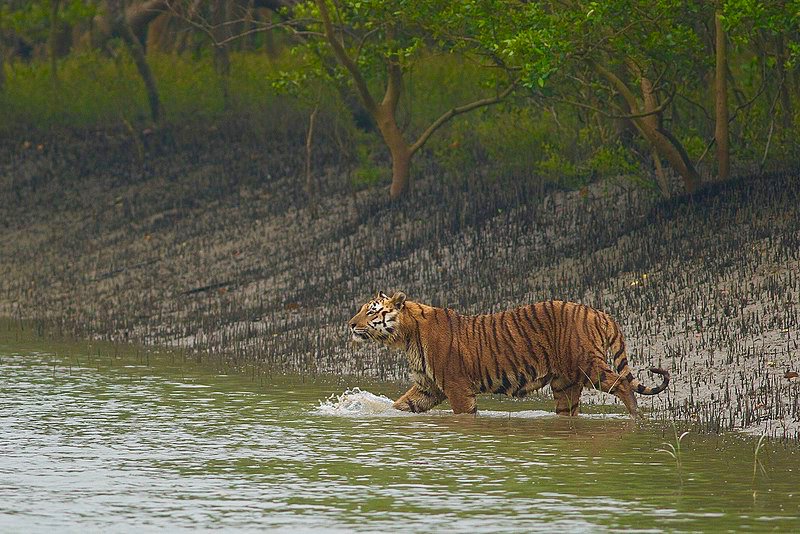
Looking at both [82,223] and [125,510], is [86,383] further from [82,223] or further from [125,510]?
[82,223]

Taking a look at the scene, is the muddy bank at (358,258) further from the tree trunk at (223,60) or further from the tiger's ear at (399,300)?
the tiger's ear at (399,300)

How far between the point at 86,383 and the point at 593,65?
7.81 m

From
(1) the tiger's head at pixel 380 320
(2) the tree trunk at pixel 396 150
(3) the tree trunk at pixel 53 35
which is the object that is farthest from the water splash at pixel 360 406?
(3) the tree trunk at pixel 53 35

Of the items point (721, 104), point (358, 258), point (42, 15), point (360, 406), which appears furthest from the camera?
point (42, 15)

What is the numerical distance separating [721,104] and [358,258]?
5579 millimetres

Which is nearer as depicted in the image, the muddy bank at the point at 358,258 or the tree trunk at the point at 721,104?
the muddy bank at the point at 358,258

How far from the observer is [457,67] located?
2894cm

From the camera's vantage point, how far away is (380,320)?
13.7 meters

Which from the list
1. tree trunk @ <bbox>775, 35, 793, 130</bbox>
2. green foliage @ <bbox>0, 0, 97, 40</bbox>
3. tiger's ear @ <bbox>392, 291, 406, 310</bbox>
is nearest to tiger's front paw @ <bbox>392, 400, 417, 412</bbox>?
tiger's ear @ <bbox>392, 291, 406, 310</bbox>

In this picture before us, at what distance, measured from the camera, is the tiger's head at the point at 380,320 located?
44.8 ft

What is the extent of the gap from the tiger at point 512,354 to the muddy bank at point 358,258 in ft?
2.52

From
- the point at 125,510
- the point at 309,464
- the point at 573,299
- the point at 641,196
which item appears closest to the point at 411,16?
the point at 641,196

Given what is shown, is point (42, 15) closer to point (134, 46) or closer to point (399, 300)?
point (134, 46)

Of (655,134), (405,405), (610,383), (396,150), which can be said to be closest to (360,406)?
(405,405)
